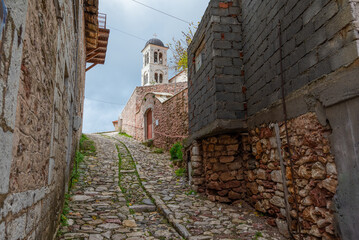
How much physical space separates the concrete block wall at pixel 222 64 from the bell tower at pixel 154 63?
1453 inches

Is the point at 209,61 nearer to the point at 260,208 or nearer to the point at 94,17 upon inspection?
the point at 260,208

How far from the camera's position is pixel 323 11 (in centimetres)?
296

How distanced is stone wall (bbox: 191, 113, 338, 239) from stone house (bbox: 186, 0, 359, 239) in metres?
0.02

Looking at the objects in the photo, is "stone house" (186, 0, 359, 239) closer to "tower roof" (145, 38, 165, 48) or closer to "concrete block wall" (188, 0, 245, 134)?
"concrete block wall" (188, 0, 245, 134)

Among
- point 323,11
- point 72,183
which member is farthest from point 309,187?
point 72,183

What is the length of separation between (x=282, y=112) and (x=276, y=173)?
3.36ft

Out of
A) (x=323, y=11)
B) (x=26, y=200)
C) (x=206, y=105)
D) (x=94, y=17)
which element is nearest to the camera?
(x=26, y=200)

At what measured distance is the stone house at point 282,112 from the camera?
2654 mm

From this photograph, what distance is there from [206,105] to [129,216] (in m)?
3.01

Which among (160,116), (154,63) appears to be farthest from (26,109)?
(154,63)

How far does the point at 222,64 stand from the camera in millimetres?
5445

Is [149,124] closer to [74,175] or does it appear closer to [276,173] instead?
[74,175]

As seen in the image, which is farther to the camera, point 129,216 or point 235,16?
point 235,16

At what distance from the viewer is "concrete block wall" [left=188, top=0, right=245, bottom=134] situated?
5305mm
